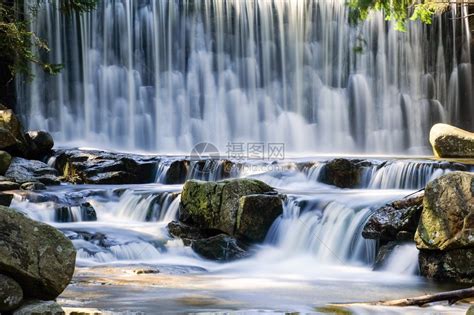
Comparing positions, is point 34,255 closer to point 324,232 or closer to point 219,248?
point 219,248

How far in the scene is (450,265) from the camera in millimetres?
9609

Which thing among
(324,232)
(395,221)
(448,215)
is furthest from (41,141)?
(448,215)

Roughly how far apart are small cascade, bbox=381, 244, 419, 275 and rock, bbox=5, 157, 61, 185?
8747 mm

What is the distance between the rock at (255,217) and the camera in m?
12.0

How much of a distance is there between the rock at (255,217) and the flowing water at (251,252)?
0.48ft

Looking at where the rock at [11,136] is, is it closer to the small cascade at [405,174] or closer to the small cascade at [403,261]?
the small cascade at [405,174]

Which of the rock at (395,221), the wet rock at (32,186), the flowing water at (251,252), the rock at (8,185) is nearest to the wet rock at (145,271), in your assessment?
the flowing water at (251,252)

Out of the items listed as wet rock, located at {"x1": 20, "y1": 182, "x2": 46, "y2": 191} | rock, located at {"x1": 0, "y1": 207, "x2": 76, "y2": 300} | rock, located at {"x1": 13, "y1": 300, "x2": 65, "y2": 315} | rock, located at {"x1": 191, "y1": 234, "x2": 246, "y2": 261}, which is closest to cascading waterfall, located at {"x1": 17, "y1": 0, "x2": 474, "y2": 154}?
wet rock, located at {"x1": 20, "y1": 182, "x2": 46, "y2": 191}

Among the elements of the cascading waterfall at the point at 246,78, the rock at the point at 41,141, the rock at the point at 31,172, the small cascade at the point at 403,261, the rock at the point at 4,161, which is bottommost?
the small cascade at the point at 403,261

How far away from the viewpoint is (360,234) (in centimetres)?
1140

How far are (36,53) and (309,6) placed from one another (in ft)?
31.1

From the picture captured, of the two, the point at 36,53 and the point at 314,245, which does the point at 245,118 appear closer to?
the point at 36,53

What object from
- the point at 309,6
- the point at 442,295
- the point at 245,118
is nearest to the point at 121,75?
the point at 245,118

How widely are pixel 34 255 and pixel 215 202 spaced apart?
243 inches
